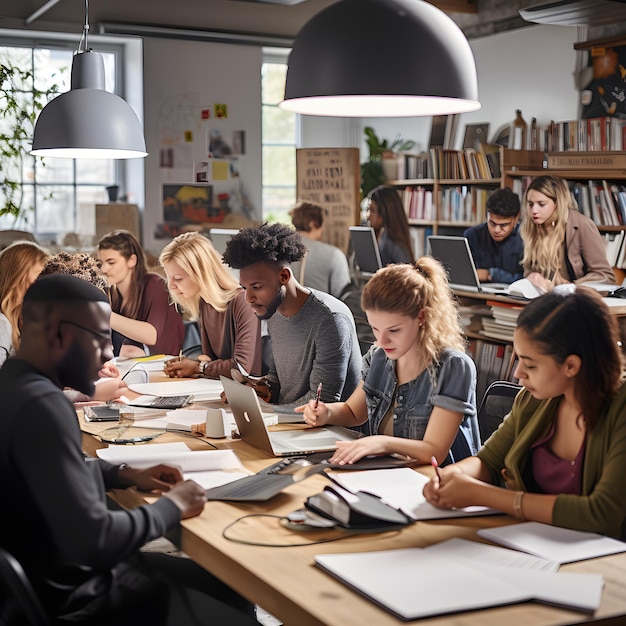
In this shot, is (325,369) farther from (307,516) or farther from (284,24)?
(284,24)

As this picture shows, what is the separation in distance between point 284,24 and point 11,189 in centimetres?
300

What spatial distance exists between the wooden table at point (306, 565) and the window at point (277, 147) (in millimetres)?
7120

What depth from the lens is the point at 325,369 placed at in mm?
3361

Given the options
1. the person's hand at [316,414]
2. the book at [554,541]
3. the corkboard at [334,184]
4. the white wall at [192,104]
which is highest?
the white wall at [192,104]

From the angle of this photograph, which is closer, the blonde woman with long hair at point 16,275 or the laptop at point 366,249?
the blonde woman with long hair at point 16,275

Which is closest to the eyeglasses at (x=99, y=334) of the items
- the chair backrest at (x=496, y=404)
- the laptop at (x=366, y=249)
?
the chair backrest at (x=496, y=404)

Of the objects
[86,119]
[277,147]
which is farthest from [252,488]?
[277,147]

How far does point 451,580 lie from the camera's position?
64.0 inches

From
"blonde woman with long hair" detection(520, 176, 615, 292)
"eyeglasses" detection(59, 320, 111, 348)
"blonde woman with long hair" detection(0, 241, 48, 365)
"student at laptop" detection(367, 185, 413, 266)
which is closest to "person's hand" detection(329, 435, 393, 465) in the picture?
"eyeglasses" detection(59, 320, 111, 348)

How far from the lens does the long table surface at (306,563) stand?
4.95 feet

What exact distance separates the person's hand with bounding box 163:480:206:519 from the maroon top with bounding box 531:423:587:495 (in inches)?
31.3

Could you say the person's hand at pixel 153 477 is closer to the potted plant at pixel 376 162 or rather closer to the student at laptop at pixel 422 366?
the student at laptop at pixel 422 366

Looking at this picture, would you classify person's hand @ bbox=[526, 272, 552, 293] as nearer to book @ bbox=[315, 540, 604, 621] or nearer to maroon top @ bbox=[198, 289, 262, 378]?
maroon top @ bbox=[198, 289, 262, 378]

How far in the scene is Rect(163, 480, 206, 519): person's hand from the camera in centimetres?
200
